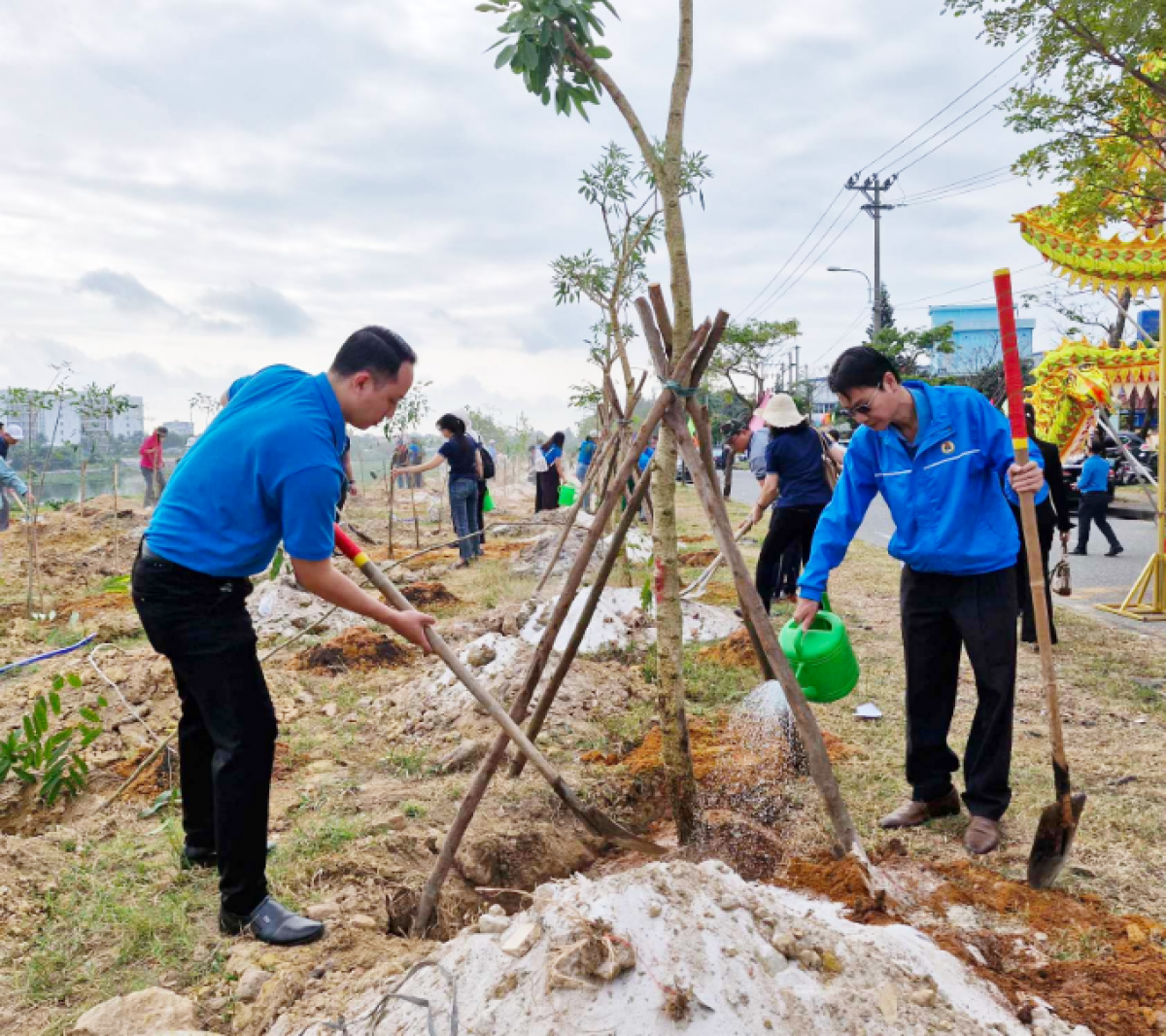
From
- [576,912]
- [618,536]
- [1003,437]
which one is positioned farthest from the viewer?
[618,536]

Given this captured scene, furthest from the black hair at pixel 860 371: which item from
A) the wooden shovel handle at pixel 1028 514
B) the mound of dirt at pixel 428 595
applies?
the mound of dirt at pixel 428 595

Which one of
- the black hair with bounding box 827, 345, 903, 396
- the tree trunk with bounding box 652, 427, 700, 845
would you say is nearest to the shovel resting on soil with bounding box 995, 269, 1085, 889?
the black hair with bounding box 827, 345, 903, 396

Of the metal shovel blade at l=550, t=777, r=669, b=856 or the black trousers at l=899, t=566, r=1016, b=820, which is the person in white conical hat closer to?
the black trousers at l=899, t=566, r=1016, b=820

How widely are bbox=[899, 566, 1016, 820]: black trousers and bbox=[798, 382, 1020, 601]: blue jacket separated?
0.34 feet

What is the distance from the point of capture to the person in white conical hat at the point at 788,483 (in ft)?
20.3

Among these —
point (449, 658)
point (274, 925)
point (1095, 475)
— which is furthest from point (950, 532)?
point (1095, 475)

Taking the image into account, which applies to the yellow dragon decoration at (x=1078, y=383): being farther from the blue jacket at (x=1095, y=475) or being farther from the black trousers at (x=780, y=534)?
the black trousers at (x=780, y=534)

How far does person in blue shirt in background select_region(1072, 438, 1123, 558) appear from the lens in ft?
32.9

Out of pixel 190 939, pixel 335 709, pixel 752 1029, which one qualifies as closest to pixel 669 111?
pixel 752 1029

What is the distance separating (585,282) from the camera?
9531 millimetres

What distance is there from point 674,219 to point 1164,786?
305 cm

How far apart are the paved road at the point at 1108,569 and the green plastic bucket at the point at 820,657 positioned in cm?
423

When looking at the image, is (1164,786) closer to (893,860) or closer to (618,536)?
(893,860)

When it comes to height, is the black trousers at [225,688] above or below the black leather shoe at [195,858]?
above
